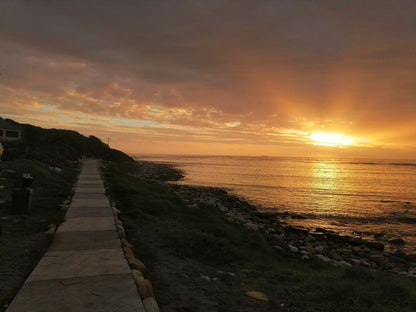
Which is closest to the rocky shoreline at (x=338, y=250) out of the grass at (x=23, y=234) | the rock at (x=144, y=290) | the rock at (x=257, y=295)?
the rock at (x=257, y=295)

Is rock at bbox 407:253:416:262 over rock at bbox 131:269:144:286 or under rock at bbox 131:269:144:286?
under

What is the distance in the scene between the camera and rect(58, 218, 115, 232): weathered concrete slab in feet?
22.5

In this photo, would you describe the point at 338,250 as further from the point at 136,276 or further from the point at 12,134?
the point at 12,134

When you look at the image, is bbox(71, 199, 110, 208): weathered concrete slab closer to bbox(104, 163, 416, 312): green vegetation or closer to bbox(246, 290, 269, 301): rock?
bbox(104, 163, 416, 312): green vegetation

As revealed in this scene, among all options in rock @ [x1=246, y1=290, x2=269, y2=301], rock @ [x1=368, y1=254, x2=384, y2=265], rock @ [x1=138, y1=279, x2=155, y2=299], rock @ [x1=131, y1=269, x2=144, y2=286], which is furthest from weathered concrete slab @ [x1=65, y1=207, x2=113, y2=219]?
rock @ [x1=368, y1=254, x2=384, y2=265]

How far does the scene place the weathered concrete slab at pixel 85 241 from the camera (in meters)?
5.64

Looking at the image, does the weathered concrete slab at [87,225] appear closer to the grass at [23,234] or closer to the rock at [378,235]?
the grass at [23,234]

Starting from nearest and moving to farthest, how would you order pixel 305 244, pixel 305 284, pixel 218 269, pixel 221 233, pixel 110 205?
pixel 305 284, pixel 218 269, pixel 221 233, pixel 110 205, pixel 305 244

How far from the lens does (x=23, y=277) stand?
175 inches

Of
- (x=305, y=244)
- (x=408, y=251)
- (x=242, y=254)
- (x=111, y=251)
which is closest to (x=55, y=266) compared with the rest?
(x=111, y=251)

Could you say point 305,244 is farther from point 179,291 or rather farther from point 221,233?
point 179,291

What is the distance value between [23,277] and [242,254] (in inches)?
178

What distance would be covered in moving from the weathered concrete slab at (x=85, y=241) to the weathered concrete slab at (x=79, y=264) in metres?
0.24

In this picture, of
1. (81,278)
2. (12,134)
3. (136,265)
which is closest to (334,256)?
(136,265)
